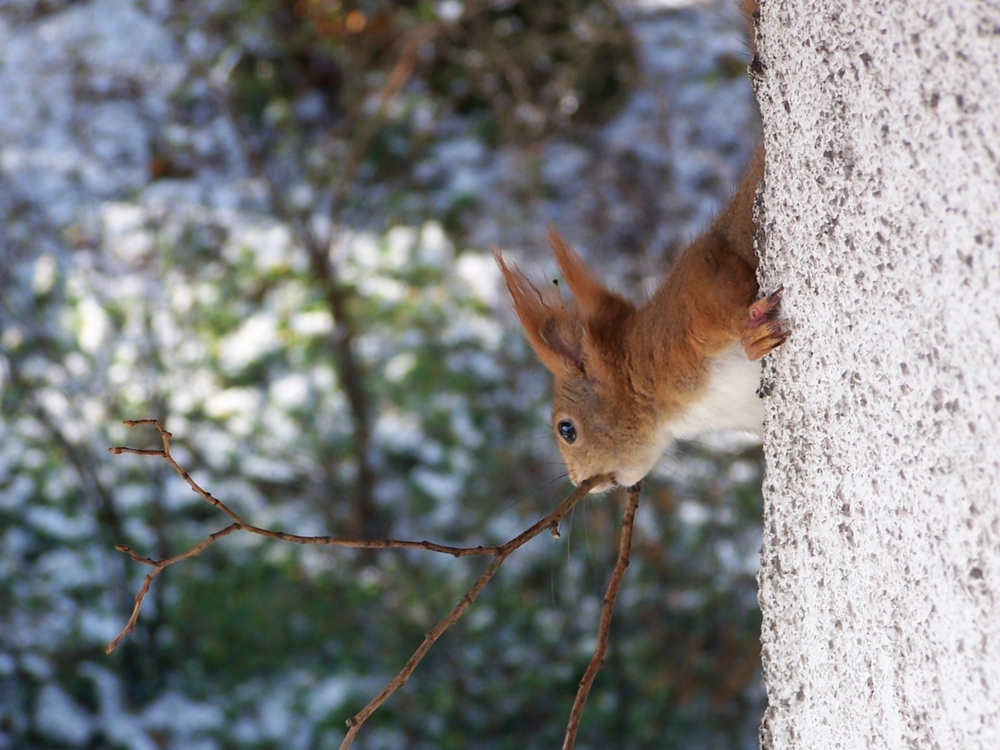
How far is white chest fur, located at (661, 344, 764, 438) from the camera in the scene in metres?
1.07

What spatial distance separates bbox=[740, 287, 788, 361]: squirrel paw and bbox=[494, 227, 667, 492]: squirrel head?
35cm

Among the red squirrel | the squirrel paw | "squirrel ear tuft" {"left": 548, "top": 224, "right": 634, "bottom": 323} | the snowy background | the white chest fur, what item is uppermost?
the snowy background

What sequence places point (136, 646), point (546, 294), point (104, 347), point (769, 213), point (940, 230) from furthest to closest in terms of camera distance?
1. point (104, 347)
2. point (136, 646)
3. point (546, 294)
4. point (769, 213)
5. point (940, 230)

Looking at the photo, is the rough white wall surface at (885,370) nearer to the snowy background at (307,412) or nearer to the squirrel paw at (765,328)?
the squirrel paw at (765,328)

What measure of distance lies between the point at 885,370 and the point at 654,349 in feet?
1.69

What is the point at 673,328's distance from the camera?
1.10 metres

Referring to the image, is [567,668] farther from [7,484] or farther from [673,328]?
[673,328]

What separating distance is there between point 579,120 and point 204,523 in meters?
1.64

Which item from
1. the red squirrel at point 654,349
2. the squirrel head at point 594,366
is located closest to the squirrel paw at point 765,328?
the red squirrel at point 654,349

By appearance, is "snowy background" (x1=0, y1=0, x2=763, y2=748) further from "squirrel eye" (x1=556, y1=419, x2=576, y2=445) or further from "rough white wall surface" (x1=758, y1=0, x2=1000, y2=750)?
"rough white wall surface" (x1=758, y1=0, x2=1000, y2=750)

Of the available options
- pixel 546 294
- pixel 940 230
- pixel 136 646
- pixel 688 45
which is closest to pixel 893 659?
pixel 940 230

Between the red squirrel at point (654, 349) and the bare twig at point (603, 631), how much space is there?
150 millimetres

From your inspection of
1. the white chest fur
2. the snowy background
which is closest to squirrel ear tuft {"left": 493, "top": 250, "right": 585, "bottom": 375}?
the white chest fur

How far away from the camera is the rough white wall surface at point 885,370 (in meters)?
0.57
